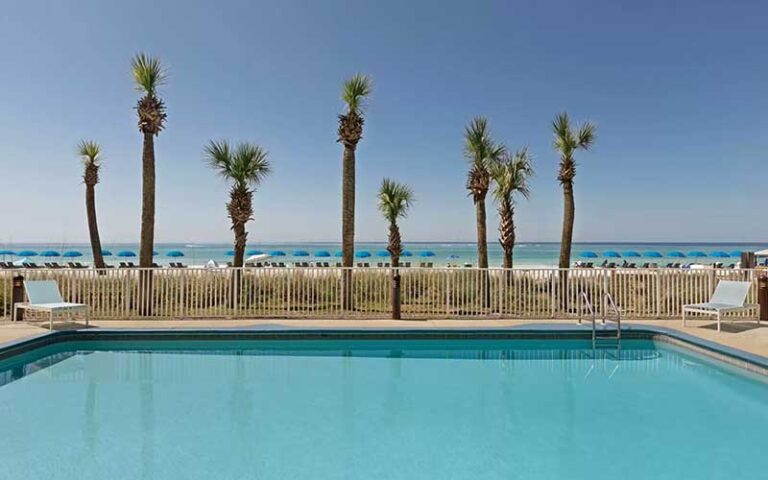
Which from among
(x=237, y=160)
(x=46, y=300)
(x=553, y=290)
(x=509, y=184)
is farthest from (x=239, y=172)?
(x=553, y=290)

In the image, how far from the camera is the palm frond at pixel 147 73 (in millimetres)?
10555

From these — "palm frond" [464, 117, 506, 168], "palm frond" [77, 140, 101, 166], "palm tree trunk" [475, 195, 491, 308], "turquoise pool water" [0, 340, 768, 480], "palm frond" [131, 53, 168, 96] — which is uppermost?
"palm frond" [131, 53, 168, 96]

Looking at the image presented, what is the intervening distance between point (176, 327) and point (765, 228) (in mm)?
29742

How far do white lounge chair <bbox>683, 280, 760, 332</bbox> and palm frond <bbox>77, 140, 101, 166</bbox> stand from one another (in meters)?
18.3

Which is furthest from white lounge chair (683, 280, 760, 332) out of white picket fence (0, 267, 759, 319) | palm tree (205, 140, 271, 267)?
palm tree (205, 140, 271, 267)

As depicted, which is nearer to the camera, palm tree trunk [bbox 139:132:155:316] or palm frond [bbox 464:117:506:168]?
palm tree trunk [bbox 139:132:155:316]

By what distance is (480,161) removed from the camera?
1266 centimetres

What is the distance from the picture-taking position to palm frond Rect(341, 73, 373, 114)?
11.4m

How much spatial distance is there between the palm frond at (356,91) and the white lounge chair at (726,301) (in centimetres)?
791

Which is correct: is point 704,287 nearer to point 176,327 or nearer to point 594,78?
point 594,78

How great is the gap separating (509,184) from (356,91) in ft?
15.3

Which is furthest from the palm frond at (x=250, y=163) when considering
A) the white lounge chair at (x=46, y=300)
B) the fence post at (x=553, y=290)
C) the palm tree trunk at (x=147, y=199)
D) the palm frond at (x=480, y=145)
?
the fence post at (x=553, y=290)

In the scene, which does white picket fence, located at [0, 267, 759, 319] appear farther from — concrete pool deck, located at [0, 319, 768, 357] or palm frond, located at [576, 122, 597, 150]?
palm frond, located at [576, 122, 597, 150]

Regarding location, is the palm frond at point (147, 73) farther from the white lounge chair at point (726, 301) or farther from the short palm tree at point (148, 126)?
the white lounge chair at point (726, 301)
